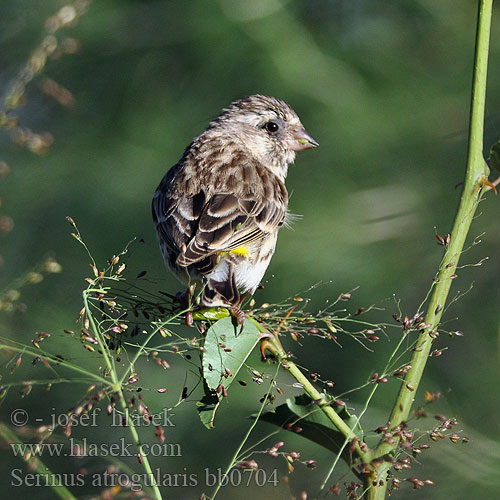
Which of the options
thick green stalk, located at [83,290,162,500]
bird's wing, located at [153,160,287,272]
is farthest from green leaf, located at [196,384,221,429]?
bird's wing, located at [153,160,287,272]

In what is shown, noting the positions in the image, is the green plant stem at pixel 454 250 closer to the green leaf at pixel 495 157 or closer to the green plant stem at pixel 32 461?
the green leaf at pixel 495 157

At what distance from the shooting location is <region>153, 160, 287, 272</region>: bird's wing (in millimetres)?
3057

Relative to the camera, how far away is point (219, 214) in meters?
3.27

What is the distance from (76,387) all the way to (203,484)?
4.34 ft

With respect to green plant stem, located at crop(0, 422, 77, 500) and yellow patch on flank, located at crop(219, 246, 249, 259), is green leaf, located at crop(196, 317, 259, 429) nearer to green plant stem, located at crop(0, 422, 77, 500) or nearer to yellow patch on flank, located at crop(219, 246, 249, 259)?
green plant stem, located at crop(0, 422, 77, 500)

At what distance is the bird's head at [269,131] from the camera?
13.9 ft

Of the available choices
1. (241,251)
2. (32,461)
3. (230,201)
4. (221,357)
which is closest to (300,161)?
(230,201)

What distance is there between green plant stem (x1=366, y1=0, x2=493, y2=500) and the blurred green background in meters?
3.61

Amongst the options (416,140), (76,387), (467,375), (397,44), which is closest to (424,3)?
(397,44)

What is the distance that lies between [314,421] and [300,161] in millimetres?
4777

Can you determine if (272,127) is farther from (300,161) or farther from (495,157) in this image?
(495,157)

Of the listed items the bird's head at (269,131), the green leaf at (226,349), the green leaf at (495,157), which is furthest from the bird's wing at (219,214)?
the green leaf at (495,157)

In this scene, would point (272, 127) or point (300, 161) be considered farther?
point (300, 161)

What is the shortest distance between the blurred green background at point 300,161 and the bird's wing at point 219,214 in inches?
81.2
